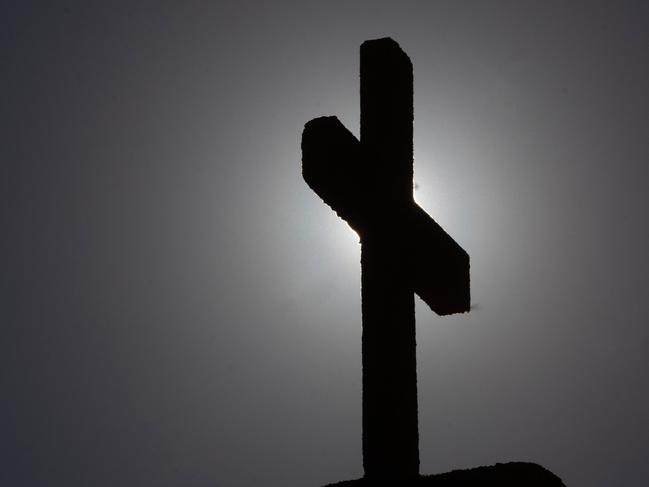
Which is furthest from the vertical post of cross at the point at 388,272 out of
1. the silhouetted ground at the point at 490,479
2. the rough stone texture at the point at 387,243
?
the silhouetted ground at the point at 490,479

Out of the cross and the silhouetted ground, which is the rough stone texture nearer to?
the cross

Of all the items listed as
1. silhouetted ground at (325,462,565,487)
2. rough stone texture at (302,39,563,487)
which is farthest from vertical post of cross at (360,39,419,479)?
silhouetted ground at (325,462,565,487)

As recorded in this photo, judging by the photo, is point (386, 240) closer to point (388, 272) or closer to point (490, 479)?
point (388, 272)

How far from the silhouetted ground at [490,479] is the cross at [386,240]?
0.21 m

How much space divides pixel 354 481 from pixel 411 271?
59 centimetres

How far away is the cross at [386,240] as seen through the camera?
1.47m

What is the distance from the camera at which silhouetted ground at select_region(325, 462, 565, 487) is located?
1185 mm

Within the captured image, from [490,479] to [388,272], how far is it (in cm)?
59

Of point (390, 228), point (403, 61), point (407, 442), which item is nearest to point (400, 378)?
point (407, 442)

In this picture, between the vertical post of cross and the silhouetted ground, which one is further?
the vertical post of cross

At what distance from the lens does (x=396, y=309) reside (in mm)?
1533

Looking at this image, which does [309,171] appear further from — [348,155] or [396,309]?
[396,309]

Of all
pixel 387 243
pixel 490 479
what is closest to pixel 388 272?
pixel 387 243

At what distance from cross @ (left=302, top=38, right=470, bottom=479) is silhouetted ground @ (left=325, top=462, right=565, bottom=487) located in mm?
215
